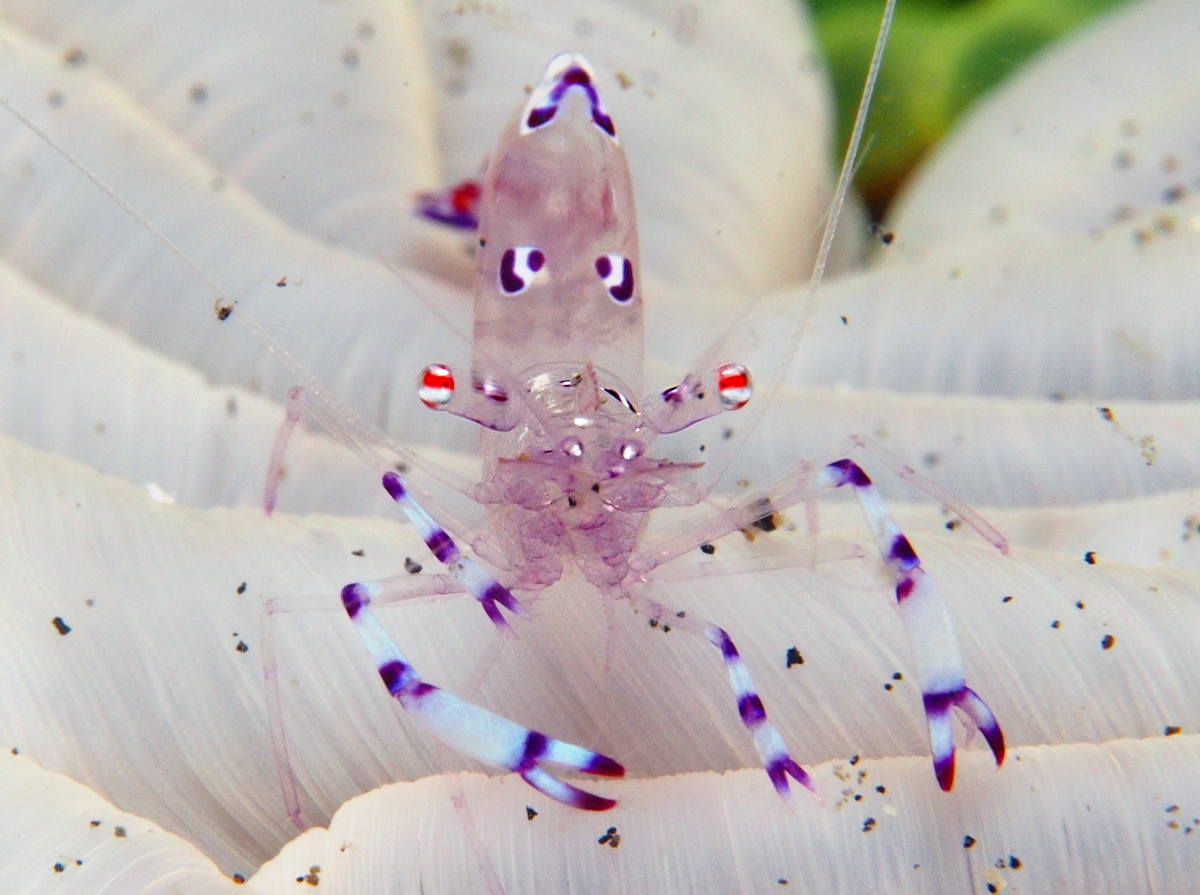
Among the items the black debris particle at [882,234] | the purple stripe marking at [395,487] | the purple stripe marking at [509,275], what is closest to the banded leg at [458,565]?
the purple stripe marking at [395,487]

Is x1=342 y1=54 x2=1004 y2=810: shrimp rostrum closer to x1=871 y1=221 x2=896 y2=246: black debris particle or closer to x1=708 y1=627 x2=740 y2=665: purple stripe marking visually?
x1=708 y1=627 x2=740 y2=665: purple stripe marking

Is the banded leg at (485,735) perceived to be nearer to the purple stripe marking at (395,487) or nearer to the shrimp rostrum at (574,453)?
the shrimp rostrum at (574,453)

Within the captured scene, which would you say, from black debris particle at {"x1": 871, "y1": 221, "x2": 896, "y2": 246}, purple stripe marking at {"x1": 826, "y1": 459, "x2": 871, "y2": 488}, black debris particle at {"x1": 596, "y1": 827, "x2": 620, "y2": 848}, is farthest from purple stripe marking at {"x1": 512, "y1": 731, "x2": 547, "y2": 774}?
black debris particle at {"x1": 871, "y1": 221, "x2": 896, "y2": 246}

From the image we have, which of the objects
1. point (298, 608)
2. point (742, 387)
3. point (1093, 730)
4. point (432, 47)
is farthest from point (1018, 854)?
point (432, 47)

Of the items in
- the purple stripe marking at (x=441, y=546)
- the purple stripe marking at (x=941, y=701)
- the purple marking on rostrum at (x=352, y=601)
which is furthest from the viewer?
the purple stripe marking at (x=441, y=546)

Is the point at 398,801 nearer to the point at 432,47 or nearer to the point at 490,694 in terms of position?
the point at 490,694

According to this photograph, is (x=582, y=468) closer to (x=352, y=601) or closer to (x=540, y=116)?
(x=352, y=601)
